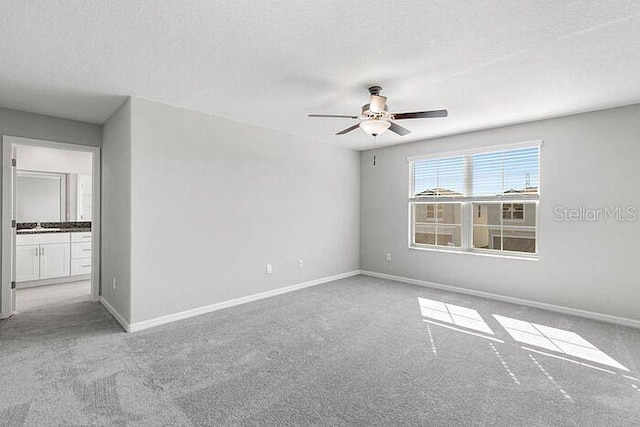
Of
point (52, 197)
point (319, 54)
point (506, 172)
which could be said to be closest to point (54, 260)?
point (52, 197)

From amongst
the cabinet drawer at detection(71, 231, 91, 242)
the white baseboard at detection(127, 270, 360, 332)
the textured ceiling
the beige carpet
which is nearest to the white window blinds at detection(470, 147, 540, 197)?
the textured ceiling

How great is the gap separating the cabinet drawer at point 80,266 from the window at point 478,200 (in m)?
5.83

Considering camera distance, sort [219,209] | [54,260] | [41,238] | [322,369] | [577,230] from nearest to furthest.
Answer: [322,369]
[577,230]
[219,209]
[41,238]
[54,260]

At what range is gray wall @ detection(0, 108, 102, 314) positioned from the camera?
3824mm

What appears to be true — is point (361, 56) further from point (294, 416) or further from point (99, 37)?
point (294, 416)

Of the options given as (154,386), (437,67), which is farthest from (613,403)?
(154,386)

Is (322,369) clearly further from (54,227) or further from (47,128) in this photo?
(54,227)

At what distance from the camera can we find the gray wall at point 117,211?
3.48 metres

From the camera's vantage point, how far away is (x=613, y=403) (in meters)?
2.17

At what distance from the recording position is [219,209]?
4.16 m

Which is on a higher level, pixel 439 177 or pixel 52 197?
pixel 439 177

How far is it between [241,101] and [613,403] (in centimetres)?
404

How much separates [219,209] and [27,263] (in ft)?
11.9

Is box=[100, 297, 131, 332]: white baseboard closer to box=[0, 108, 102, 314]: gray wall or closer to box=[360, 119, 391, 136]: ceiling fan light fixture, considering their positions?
box=[0, 108, 102, 314]: gray wall
